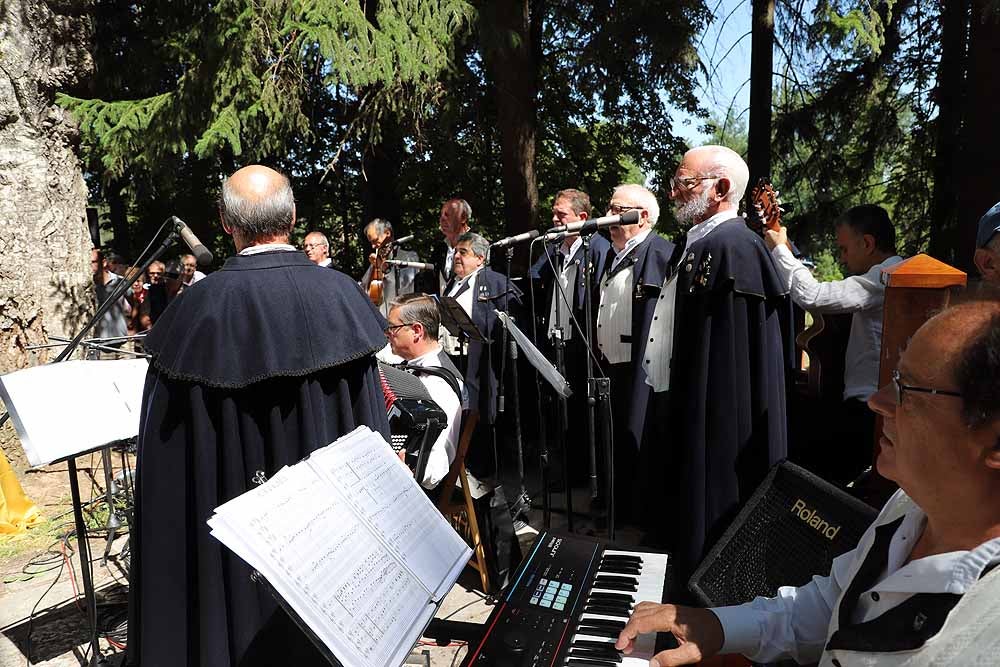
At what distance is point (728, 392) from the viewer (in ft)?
10.5

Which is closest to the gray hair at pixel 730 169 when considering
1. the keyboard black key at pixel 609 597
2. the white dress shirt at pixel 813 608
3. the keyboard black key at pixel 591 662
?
the white dress shirt at pixel 813 608

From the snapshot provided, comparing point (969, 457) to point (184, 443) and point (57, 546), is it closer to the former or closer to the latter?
point (184, 443)

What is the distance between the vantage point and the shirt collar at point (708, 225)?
136 inches

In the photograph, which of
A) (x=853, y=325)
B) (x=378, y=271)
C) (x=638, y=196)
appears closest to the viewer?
(x=853, y=325)

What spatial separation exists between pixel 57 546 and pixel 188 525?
9.61 feet

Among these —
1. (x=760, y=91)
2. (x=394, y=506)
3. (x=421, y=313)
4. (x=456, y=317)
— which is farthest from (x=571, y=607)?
(x=760, y=91)

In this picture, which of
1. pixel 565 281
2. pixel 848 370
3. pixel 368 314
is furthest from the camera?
pixel 565 281

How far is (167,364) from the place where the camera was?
7.77 feet

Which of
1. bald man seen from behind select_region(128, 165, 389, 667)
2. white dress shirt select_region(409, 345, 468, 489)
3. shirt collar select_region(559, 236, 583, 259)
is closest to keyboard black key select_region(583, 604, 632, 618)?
bald man seen from behind select_region(128, 165, 389, 667)

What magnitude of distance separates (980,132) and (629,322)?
170 inches

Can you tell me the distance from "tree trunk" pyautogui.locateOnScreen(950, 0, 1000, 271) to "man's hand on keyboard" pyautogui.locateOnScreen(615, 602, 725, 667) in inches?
258

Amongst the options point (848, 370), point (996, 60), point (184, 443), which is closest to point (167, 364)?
point (184, 443)

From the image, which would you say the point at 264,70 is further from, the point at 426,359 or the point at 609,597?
the point at 609,597

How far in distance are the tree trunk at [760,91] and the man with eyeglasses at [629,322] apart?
15.7 feet
